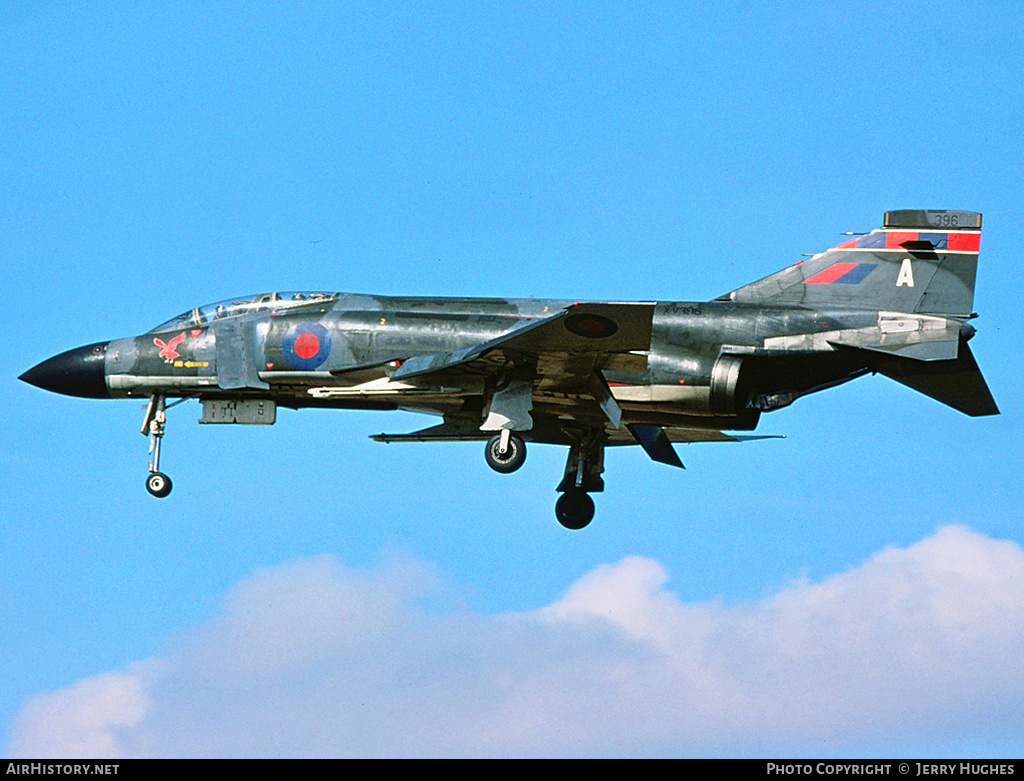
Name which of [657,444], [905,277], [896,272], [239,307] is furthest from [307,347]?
[905,277]

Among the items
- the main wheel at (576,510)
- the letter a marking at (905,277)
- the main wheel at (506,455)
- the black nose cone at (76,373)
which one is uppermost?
the letter a marking at (905,277)

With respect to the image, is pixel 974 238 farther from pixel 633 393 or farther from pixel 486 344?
pixel 486 344

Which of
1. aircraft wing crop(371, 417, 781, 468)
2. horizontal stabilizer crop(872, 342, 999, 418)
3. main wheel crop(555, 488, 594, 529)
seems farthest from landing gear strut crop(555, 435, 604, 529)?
horizontal stabilizer crop(872, 342, 999, 418)

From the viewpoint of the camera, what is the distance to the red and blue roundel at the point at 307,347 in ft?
80.4

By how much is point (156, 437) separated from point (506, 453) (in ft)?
22.8

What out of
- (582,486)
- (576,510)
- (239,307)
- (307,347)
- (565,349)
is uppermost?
(239,307)

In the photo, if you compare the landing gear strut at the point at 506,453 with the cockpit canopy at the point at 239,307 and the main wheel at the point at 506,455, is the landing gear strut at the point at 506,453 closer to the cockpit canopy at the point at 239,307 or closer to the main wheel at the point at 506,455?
the main wheel at the point at 506,455

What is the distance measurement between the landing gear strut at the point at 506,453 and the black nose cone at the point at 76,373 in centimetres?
760

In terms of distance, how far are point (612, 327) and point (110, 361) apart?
9785 mm

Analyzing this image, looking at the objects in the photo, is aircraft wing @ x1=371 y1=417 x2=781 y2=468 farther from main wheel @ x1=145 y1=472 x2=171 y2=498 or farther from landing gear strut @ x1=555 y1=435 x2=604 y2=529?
main wheel @ x1=145 y1=472 x2=171 y2=498

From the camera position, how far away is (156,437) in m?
25.3

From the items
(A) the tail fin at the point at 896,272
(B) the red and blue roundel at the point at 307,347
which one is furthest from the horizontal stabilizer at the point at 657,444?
(B) the red and blue roundel at the point at 307,347

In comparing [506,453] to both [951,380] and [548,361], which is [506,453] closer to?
[548,361]
